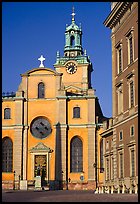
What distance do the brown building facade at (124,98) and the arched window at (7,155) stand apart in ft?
85.5

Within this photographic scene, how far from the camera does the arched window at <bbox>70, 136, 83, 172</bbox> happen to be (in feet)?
209

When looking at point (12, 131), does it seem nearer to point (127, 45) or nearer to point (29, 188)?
point (29, 188)

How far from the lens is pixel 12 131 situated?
65.6m

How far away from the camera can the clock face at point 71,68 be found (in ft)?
264

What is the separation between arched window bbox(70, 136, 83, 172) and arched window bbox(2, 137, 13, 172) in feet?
28.4

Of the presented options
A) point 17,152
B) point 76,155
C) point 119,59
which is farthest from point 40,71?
point 119,59

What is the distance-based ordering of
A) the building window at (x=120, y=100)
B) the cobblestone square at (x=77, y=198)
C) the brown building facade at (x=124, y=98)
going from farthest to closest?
the building window at (x=120, y=100)
the brown building facade at (x=124, y=98)
the cobblestone square at (x=77, y=198)

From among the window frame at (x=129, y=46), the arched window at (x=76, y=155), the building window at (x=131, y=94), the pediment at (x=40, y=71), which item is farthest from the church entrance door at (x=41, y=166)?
the window frame at (x=129, y=46)

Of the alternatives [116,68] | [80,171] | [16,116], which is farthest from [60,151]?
[116,68]

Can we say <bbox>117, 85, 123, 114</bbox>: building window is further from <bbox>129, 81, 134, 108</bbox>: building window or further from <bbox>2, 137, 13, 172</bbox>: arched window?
<bbox>2, 137, 13, 172</bbox>: arched window

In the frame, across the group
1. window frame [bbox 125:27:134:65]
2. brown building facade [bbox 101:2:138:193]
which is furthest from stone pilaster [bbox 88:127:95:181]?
window frame [bbox 125:27:134:65]

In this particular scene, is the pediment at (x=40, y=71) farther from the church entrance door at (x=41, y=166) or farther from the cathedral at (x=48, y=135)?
the church entrance door at (x=41, y=166)

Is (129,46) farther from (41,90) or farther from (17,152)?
(17,152)

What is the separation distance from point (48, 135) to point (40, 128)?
1.54m
